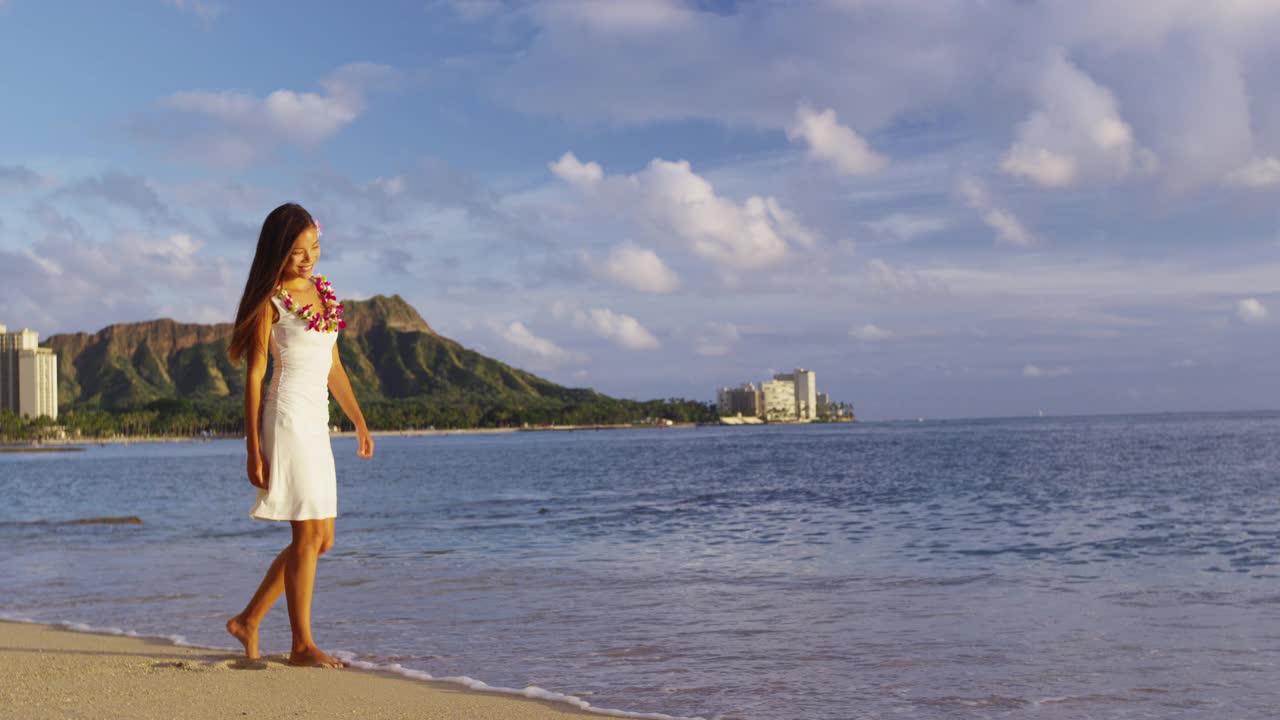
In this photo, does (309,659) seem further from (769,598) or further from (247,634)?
(769,598)

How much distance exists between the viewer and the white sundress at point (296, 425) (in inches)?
230

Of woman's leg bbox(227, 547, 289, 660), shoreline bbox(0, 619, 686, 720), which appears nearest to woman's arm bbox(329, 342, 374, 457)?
woman's leg bbox(227, 547, 289, 660)

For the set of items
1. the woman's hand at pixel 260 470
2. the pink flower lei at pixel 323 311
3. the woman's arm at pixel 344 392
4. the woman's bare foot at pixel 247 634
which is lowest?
the woman's bare foot at pixel 247 634

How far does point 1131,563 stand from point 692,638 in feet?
23.4

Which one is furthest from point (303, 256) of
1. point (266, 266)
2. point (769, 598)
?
point (769, 598)

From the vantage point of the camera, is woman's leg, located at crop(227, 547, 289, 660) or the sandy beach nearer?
the sandy beach

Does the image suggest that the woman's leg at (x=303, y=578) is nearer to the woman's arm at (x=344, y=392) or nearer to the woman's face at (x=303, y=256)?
the woman's arm at (x=344, y=392)

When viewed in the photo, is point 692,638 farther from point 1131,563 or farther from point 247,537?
point 247,537

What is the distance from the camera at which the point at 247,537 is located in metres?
17.8

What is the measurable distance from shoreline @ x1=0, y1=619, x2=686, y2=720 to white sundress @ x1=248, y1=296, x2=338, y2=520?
93cm

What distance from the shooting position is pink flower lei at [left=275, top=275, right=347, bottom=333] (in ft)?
19.4

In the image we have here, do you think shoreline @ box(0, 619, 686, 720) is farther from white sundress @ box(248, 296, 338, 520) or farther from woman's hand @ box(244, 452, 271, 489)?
woman's hand @ box(244, 452, 271, 489)

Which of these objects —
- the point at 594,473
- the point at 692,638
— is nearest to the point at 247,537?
the point at 692,638

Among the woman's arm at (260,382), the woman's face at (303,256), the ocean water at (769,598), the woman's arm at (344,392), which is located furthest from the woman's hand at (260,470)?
the ocean water at (769,598)
